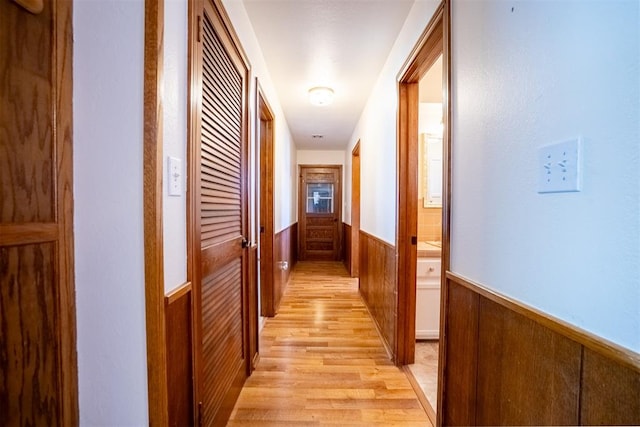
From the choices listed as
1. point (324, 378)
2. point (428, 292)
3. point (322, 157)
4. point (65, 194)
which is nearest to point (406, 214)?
point (428, 292)

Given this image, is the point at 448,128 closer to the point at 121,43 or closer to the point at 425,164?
the point at 121,43

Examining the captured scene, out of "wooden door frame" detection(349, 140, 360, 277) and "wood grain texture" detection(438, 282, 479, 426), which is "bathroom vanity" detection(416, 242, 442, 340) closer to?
"wood grain texture" detection(438, 282, 479, 426)

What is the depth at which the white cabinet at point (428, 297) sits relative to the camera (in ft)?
7.72

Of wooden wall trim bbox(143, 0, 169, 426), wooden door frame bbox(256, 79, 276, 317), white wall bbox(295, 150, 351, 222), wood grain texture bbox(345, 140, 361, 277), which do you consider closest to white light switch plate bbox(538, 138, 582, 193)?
wooden wall trim bbox(143, 0, 169, 426)

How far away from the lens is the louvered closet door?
1.22 meters

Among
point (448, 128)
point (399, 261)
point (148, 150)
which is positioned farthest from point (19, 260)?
point (399, 261)

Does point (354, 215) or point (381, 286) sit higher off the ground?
point (354, 215)

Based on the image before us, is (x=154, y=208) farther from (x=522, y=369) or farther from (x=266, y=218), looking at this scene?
(x=266, y=218)

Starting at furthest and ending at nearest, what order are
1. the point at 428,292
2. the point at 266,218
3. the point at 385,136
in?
1. the point at 266,218
2. the point at 385,136
3. the point at 428,292

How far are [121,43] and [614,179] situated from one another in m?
1.22

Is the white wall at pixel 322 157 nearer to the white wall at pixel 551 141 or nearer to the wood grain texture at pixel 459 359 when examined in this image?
the wood grain texture at pixel 459 359

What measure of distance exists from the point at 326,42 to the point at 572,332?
2.12 m

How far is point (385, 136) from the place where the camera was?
248cm

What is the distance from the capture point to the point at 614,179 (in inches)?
22.3
